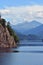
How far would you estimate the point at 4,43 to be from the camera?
200 meters

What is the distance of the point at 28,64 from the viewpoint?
7994 cm

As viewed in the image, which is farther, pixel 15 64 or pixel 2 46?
pixel 2 46

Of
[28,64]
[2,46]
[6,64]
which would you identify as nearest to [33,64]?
[28,64]

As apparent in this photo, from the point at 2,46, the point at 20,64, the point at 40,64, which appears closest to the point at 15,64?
the point at 20,64

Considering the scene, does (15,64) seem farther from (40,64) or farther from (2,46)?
(2,46)

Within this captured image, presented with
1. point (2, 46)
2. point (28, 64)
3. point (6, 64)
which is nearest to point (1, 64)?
point (6, 64)

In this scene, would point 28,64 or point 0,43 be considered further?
point 0,43

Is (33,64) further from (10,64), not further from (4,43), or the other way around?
(4,43)

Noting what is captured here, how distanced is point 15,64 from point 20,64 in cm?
137

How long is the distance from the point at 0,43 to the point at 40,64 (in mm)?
121220

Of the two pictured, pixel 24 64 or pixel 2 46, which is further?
pixel 2 46

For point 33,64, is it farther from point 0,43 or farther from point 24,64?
point 0,43

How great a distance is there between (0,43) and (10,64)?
11799 centimetres

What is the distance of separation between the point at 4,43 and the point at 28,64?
395 feet
